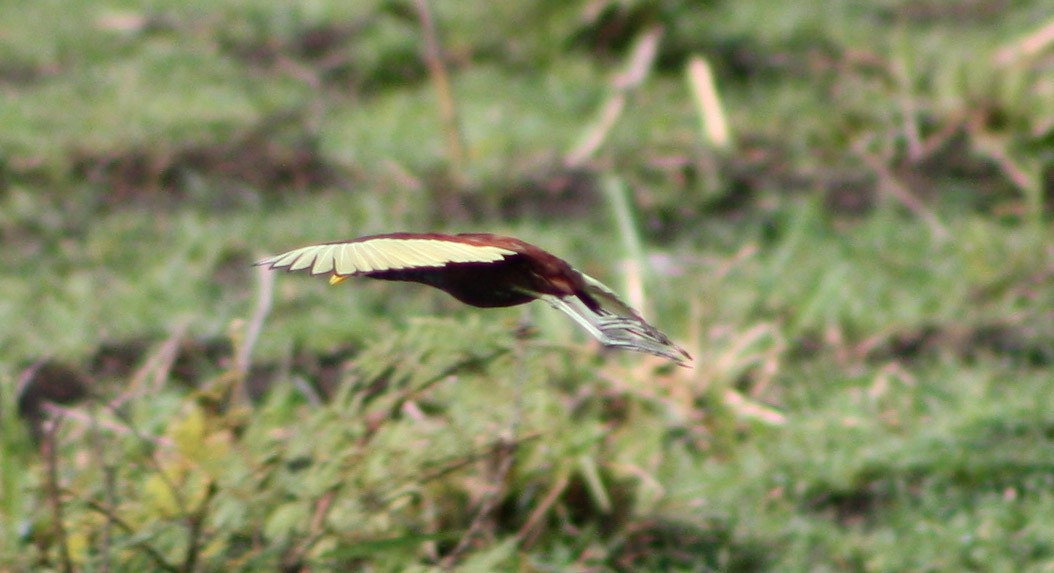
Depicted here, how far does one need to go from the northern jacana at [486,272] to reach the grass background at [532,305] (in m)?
0.52

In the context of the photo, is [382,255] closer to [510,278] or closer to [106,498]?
[510,278]

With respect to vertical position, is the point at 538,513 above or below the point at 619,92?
below

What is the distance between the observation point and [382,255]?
48.5 inches

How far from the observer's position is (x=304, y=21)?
14.2 ft

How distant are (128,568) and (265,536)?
0.19 meters

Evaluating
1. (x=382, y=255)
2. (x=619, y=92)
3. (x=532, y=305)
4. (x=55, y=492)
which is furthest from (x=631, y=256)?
(x=382, y=255)

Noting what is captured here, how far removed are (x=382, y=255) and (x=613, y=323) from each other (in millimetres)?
245

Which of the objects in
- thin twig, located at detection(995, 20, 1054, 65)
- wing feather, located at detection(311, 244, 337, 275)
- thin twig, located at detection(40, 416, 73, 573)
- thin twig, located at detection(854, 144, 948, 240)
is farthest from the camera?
thin twig, located at detection(995, 20, 1054, 65)

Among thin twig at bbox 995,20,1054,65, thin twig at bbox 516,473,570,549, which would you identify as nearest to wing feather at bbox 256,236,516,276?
thin twig at bbox 516,473,570,549

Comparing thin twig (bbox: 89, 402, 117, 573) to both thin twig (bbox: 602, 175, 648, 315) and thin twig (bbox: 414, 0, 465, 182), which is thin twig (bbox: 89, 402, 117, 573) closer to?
thin twig (bbox: 602, 175, 648, 315)

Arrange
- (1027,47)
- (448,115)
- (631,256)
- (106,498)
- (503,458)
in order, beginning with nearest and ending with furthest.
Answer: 1. (106,498)
2. (503,458)
3. (631,256)
4. (448,115)
5. (1027,47)

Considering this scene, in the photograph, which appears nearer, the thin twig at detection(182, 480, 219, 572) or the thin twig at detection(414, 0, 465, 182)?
the thin twig at detection(182, 480, 219, 572)

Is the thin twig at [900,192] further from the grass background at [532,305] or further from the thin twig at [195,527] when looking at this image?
the thin twig at [195,527]

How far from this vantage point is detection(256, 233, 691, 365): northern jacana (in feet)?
3.98
